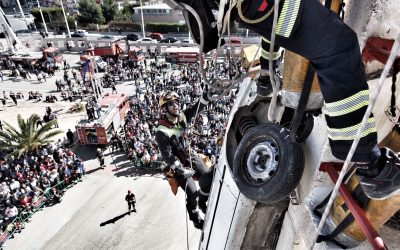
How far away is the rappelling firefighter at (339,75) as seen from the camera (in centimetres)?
231

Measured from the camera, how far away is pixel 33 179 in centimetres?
1605

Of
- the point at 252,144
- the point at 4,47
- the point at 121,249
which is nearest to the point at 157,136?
the point at 252,144

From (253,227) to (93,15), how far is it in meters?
54.2

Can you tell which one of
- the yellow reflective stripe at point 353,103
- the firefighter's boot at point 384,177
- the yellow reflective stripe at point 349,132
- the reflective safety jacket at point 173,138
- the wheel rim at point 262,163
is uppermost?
the yellow reflective stripe at point 353,103

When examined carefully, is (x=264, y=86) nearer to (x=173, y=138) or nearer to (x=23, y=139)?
(x=173, y=138)

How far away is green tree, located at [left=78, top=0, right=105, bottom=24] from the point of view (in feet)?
170

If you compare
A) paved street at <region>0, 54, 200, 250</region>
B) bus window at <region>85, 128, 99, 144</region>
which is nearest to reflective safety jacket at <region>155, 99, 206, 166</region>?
paved street at <region>0, 54, 200, 250</region>

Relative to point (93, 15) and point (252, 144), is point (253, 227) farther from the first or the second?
point (93, 15)

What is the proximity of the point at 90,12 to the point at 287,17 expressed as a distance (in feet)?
181

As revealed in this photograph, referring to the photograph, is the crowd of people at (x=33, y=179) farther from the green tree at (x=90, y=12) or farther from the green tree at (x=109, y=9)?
the green tree at (x=109, y=9)

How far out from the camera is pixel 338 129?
2.43 m

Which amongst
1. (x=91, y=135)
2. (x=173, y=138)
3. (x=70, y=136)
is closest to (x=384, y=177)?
(x=173, y=138)

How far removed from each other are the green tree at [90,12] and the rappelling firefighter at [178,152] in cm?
5031

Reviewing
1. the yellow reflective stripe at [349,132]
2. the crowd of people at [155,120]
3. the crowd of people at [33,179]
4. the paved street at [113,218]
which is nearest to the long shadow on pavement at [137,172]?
the paved street at [113,218]
